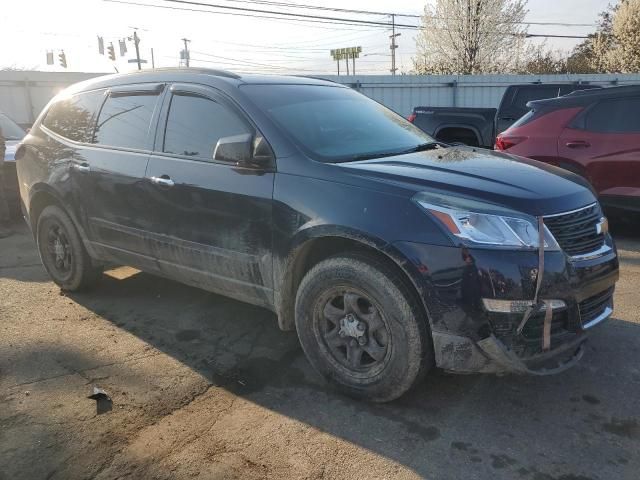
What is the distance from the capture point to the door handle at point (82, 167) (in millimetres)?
4433

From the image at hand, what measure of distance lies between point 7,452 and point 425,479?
204 centimetres

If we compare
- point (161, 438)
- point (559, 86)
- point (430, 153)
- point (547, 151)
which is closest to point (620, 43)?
point (559, 86)

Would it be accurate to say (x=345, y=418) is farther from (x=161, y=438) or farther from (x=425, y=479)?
(x=161, y=438)

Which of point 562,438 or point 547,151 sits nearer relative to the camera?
point 562,438

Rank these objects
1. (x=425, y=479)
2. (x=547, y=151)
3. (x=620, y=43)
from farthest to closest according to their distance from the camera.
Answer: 1. (x=620, y=43)
2. (x=547, y=151)
3. (x=425, y=479)

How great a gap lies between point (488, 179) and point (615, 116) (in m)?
4.29

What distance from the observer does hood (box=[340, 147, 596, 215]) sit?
9.32 ft

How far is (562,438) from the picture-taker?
277cm

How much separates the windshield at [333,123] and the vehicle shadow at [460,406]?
142 centimetres

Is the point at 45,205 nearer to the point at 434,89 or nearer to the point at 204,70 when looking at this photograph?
the point at 204,70

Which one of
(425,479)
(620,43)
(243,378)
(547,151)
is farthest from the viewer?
(620,43)

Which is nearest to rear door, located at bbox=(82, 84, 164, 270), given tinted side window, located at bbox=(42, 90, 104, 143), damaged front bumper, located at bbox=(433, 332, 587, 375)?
tinted side window, located at bbox=(42, 90, 104, 143)

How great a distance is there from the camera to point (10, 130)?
9312 millimetres

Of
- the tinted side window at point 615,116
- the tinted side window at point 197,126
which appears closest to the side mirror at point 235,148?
the tinted side window at point 197,126
